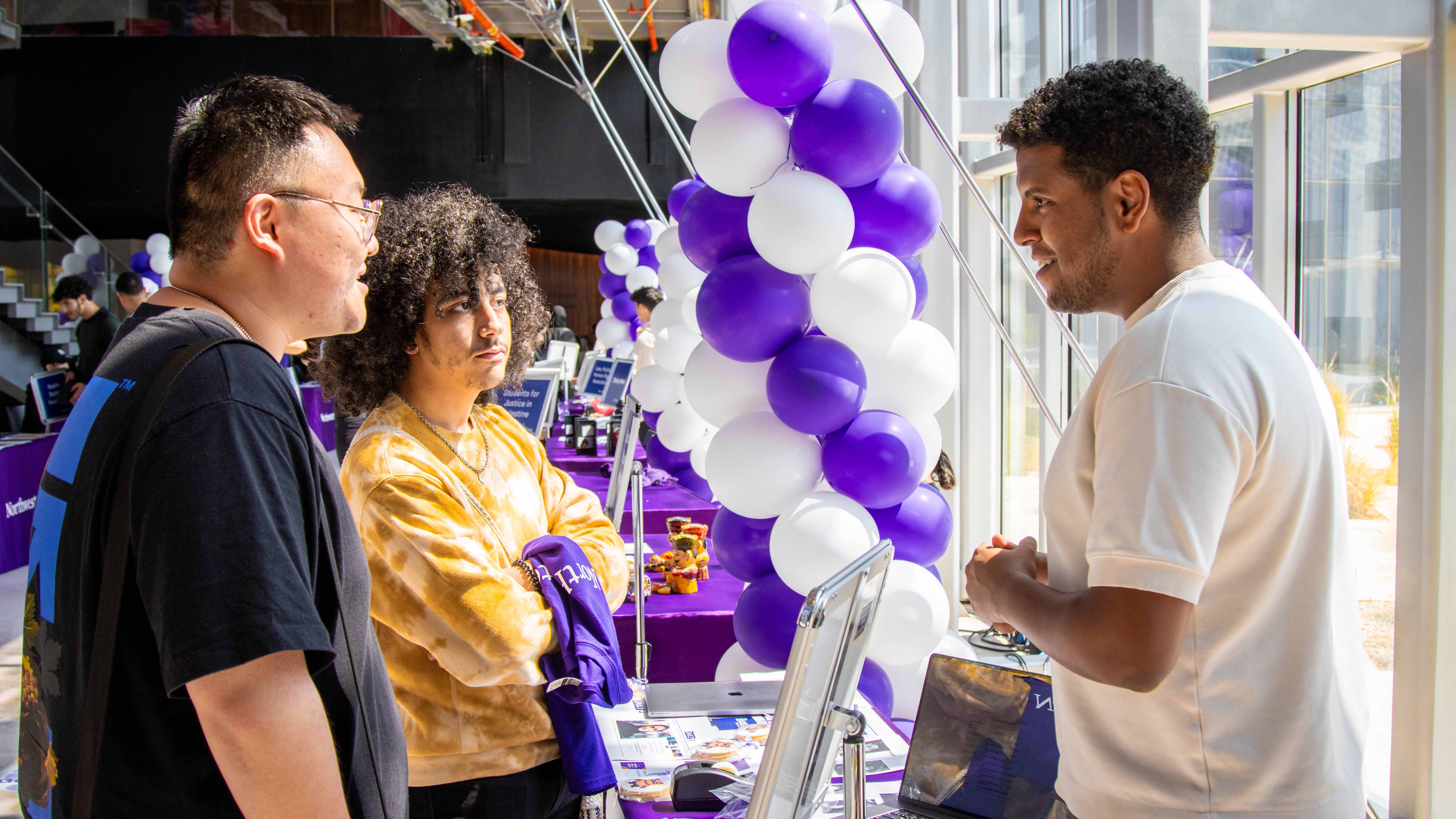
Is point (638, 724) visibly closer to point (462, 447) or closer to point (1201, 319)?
point (462, 447)

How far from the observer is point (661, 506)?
174 inches

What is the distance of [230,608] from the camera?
2.48 ft

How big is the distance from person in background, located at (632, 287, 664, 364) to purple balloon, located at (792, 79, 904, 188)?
2.30 meters

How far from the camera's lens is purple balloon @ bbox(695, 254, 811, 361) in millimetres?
2383

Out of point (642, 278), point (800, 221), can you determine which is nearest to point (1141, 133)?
point (800, 221)

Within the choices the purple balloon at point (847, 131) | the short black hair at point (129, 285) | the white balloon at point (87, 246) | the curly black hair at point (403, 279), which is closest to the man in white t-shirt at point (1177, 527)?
the curly black hair at point (403, 279)

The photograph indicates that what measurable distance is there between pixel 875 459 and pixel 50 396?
668 cm

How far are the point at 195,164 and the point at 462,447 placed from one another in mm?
720

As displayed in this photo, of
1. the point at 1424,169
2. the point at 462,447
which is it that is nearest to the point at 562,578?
the point at 462,447

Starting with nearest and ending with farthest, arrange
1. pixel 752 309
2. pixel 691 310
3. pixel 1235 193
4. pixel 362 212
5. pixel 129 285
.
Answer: pixel 362 212 < pixel 752 309 < pixel 1235 193 < pixel 691 310 < pixel 129 285

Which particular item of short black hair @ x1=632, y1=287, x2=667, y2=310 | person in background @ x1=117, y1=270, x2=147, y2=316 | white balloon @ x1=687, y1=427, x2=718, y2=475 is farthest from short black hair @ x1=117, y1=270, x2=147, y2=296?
white balloon @ x1=687, y1=427, x2=718, y2=475

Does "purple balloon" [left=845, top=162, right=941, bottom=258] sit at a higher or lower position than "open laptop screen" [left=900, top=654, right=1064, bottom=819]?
higher

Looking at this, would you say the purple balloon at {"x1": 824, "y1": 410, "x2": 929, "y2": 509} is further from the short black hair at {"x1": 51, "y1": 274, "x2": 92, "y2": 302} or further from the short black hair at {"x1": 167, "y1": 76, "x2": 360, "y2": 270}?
the short black hair at {"x1": 51, "y1": 274, "x2": 92, "y2": 302}

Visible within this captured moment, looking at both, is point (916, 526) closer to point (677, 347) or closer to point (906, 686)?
point (906, 686)
